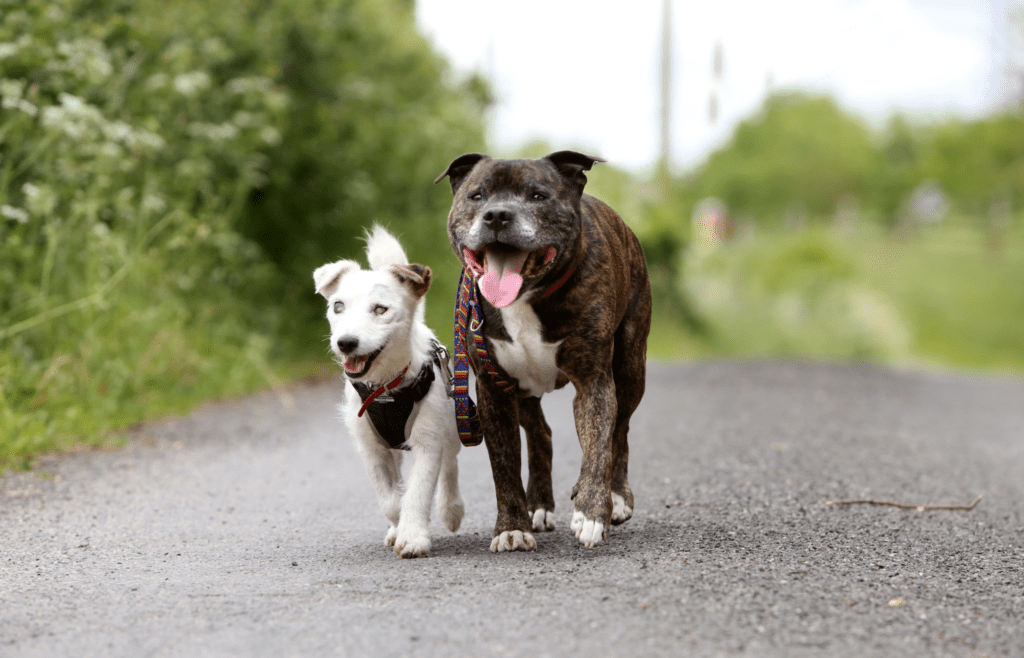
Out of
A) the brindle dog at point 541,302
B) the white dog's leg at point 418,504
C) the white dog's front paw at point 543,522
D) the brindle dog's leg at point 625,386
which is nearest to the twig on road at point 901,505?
the brindle dog's leg at point 625,386

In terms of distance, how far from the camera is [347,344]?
14.1 feet

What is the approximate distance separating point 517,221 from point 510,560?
1.43 metres

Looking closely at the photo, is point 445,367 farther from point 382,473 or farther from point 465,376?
point 382,473

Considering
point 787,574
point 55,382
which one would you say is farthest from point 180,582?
point 55,382

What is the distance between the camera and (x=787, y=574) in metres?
3.89

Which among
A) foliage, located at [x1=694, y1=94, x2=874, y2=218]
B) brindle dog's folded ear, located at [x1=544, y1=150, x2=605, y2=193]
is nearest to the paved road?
brindle dog's folded ear, located at [x1=544, y1=150, x2=605, y2=193]

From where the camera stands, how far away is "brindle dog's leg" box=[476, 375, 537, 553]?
4.53 m

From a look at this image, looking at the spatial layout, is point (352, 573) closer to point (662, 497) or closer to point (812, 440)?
point (662, 497)

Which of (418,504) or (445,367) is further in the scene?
(445,367)

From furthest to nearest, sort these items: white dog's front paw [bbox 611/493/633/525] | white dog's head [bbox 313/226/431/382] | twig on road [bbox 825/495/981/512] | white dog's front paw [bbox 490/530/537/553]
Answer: twig on road [bbox 825/495/981/512] → white dog's front paw [bbox 611/493/633/525] → white dog's front paw [bbox 490/530/537/553] → white dog's head [bbox 313/226/431/382]

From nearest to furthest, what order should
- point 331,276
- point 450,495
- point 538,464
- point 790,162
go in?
point 331,276, point 450,495, point 538,464, point 790,162

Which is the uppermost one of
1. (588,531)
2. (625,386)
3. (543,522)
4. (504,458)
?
(625,386)

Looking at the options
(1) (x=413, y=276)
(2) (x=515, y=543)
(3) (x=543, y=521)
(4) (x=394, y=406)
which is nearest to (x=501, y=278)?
(1) (x=413, y=276)

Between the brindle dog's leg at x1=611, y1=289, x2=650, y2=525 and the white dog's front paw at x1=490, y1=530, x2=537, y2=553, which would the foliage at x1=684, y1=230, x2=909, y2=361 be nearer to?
the brindle dog's leg at x1=611, y1=289, x2=650, y2=525
